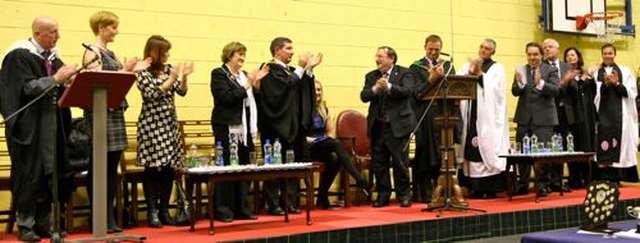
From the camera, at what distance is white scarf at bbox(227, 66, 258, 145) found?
6.19 m

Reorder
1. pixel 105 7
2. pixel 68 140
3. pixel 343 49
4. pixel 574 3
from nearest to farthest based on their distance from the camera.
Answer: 1. pixel 68 140
2. pixel 105 7
3. pixel 343 49
4. pixel 574 3

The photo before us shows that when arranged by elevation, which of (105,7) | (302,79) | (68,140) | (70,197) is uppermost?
(105,7)

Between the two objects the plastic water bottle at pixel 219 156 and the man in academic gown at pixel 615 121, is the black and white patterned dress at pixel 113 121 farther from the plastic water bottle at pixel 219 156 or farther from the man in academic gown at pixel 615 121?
the man in academic gown at pixel 615 121

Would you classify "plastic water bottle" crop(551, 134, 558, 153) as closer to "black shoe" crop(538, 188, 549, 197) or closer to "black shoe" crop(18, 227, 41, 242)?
"black shoe" crop(538, 188, 549, 197)

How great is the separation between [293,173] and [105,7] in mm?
2276

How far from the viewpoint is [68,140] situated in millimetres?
5445

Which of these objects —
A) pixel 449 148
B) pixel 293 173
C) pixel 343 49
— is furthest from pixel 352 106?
pixel 293 173

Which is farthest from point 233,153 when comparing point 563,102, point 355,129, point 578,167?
point 578,167

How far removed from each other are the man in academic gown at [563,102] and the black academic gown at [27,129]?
4761 mm

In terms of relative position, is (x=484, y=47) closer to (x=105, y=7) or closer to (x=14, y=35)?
(x=105, y=7)

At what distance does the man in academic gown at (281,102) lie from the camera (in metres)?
6.46

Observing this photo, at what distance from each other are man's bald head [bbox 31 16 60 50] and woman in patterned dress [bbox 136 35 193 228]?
2.51ft

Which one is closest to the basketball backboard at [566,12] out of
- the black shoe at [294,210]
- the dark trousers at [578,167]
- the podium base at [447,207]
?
the dark trousers at [578,167]

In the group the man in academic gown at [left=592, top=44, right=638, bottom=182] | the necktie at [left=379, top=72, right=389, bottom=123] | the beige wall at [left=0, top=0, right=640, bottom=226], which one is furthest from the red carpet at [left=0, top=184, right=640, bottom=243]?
the beige wall at [left=0, top=0, right=640, bottom=226]
